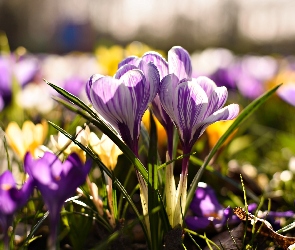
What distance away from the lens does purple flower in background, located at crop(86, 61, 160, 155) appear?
2.75ft

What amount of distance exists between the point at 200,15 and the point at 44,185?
13.8 meters

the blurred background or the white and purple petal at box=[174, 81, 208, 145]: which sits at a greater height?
the white and purple petal at box=[174, 81, 208, 145]

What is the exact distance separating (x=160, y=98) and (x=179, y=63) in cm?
9

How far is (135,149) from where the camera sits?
924 millimetres

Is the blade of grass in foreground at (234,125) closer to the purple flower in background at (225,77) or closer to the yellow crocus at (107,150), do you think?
the yellow crocus at (107,150)

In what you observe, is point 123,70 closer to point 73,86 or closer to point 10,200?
point 10,200

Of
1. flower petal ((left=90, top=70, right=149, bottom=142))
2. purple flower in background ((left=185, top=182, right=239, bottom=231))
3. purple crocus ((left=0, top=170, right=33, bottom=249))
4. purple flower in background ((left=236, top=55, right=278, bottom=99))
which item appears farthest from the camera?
purple flower in background ((left=236, top=55, right=278, bottom=99))

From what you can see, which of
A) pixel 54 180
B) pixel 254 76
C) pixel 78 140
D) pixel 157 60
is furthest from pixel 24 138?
pixel 254 76

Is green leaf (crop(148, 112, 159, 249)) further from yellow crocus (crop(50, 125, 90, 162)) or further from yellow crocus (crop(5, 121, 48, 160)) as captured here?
yellow crocus (crop(5, 121, 48, 160))

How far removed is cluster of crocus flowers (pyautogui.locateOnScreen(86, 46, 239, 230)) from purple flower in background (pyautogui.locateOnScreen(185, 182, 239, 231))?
0.14 metres

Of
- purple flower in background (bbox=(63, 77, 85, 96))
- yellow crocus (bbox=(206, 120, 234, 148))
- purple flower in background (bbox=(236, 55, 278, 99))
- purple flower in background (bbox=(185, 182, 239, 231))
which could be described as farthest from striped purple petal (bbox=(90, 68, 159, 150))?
purple flower in background (bbox=(236, 55, 278, 99))

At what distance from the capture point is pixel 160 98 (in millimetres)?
896

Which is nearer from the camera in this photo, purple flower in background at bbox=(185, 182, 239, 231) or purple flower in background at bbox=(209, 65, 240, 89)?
purple flower in background at bbox=(185, 182, 239, 231)

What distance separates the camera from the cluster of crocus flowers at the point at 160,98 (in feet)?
2.77
